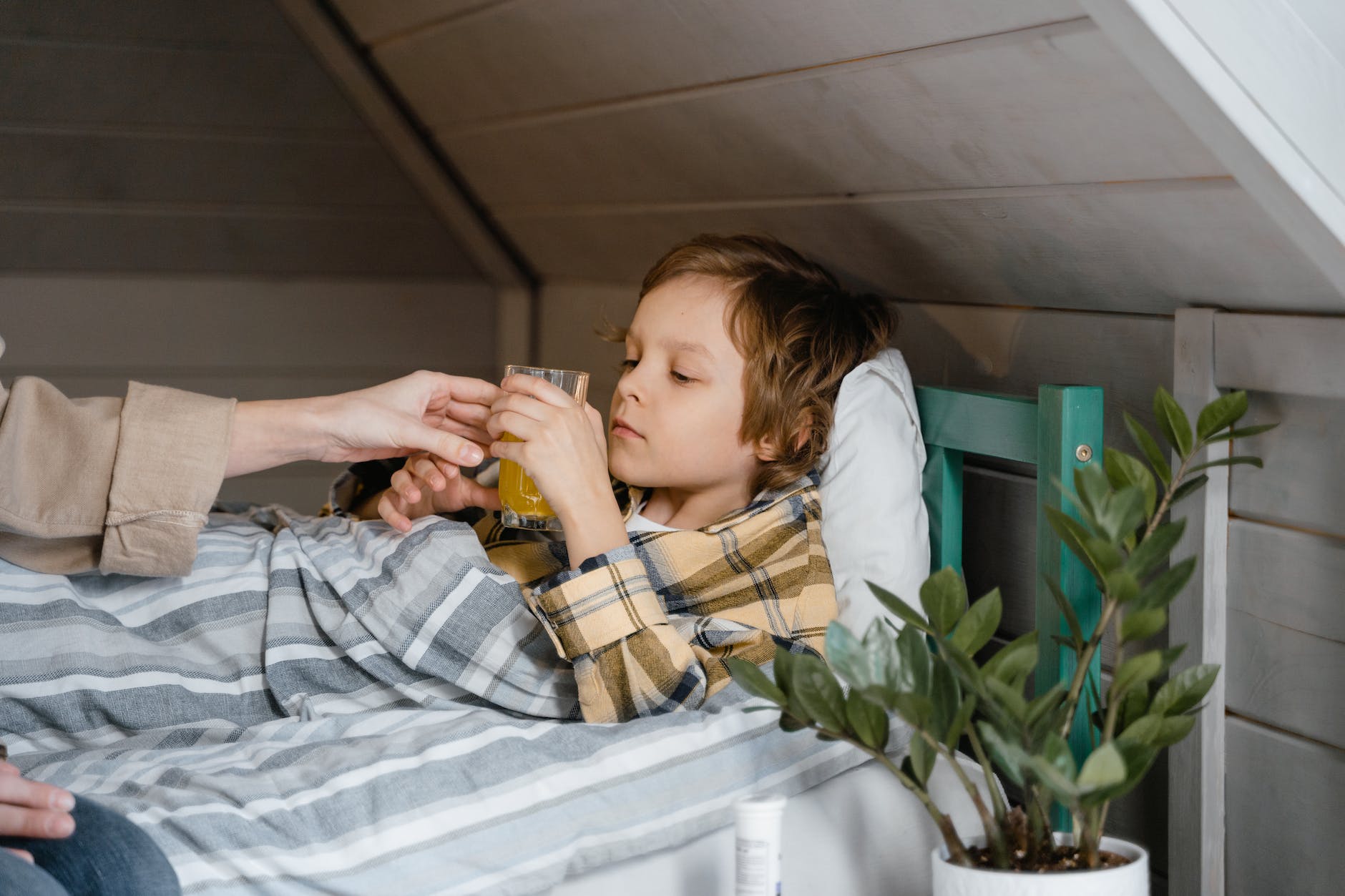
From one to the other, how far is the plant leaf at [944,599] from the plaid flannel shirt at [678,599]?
1.04 feet

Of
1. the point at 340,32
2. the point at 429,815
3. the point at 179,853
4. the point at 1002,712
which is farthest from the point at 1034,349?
the point at 340,32

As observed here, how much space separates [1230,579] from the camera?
3.91ft

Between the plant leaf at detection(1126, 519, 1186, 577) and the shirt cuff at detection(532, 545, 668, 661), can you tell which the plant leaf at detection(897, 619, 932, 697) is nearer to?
the plant leaf at detection(1126, 519, 1186, 577)

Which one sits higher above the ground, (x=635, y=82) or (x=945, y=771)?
(x=635, y=82)

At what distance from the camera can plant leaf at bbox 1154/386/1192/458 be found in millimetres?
1022

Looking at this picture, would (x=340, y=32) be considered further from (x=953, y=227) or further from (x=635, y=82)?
(x=953, y=227)

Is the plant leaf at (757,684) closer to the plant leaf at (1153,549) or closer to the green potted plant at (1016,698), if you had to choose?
the green potted plant at (1016,698)

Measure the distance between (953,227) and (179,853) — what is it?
0.98 metres

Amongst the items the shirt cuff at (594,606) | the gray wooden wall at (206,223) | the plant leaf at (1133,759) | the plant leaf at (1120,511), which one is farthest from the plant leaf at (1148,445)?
the gray wooden wall at (206,223)

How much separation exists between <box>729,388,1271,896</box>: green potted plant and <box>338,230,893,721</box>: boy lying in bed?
0.85 ft

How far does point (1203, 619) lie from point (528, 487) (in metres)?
0.68

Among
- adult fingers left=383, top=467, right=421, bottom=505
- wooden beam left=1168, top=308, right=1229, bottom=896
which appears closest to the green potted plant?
wooden beam left=1168, top=308, right=1229, bottom=896

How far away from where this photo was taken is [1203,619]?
1.19 meters

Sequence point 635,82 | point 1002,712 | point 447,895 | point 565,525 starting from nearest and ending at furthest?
point 1002,712
point 447,895
point 565,525
point 635,82
